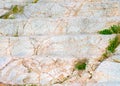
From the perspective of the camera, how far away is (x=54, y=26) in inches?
547

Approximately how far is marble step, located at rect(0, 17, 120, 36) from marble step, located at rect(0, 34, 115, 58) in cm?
95

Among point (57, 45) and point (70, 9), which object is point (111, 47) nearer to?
point (57, 45)

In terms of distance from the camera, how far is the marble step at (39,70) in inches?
429

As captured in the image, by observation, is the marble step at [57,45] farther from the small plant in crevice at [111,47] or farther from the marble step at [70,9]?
the marble step at [70,9]

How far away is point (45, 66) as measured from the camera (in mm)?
11242

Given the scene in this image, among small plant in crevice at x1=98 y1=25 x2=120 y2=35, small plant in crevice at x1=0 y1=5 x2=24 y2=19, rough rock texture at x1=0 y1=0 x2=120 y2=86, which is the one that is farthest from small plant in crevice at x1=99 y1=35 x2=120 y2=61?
small plant in crevice at x1=0 y1=5 x2=24 y2=19

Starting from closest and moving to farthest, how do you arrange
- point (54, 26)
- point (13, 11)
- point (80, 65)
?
point (80, 65) → point (54, 26) → point (13, 11)

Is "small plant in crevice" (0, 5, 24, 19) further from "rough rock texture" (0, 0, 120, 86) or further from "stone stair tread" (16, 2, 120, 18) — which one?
"stone stair tread" (16, 2, 120, 18)

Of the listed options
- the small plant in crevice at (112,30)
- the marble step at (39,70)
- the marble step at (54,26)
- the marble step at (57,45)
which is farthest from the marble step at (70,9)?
the marble step at (39,70)

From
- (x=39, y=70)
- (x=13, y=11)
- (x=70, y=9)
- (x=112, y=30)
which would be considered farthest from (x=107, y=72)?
(x=13, y=11)

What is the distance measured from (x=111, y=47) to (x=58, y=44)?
1794 mm

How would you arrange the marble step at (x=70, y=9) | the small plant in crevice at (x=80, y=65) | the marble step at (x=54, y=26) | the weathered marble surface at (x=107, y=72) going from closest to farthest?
1. the weathered marble surface at (x=107, y=72)
2. the small plant in crevice at (x=80, y=65)
3. the marble step at (x=54, y=26)
4. the marble step at (x=70, y=9)

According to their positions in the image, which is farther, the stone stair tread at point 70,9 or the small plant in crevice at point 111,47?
the stone stair tread at point 70,9

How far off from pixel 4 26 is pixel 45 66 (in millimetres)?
3958
